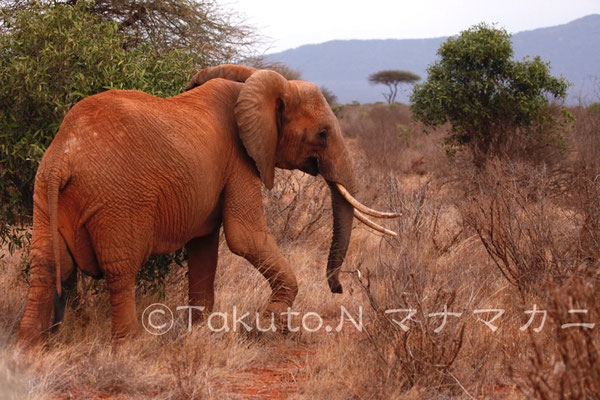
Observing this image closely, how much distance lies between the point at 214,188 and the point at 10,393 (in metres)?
1.99

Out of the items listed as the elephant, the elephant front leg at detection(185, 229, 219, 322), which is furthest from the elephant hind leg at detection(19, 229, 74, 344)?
the elephant front leg at detection(185, 229, 219, 322)

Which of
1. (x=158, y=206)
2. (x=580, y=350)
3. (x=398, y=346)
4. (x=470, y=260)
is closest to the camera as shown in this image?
(x=580, y=350)

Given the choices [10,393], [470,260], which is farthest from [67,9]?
[470,260]

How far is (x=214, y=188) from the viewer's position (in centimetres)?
513

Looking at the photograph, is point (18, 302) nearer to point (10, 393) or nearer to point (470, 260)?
point (10, 393)

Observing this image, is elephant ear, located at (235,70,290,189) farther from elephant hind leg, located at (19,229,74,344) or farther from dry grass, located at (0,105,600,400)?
elephant hind leg, located at (19,229,74,344)

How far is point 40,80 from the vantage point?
5145 mm

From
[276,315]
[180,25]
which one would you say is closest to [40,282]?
[276,315]

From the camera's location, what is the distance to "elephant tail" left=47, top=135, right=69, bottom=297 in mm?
4246

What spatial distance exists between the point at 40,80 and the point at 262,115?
1.53 metres

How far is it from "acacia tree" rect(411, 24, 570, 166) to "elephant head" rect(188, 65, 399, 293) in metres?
6.89

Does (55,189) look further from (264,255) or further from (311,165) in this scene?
(311,165)

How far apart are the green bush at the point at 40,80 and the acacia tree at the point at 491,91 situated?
7.70 metres

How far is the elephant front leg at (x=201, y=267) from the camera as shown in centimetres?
570
